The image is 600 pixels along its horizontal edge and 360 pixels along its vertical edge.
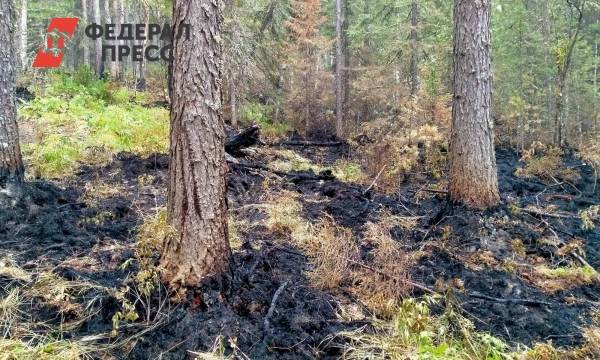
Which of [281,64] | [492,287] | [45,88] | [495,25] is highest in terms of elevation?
[495,25]

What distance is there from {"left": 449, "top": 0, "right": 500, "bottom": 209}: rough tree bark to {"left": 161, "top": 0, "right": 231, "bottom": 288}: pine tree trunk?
10.9ft

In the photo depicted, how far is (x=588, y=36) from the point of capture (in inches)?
838

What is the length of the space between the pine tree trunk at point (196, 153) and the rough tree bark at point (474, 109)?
3337mm

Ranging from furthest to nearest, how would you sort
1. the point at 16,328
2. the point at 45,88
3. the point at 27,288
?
the point at 45,88
the point at 27,288
the point at 16,328

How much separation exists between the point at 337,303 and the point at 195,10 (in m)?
2.27

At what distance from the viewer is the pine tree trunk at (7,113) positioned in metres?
4.65

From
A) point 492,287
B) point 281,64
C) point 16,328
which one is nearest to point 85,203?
point 16,328

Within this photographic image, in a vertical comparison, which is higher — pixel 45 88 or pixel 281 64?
pixel 281 64

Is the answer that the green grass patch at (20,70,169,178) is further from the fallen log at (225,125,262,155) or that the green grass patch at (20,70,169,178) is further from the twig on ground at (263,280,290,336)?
the twig on ground at (263,280,290,336)

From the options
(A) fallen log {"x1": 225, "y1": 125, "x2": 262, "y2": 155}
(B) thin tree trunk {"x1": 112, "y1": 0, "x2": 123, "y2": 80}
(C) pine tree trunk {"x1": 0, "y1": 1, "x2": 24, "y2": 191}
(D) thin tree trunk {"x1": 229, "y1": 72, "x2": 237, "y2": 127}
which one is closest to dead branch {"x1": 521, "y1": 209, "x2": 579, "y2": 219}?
(A) fallen log {"x1": 225, "y1": 125, "x2": 262, "y2": 155}

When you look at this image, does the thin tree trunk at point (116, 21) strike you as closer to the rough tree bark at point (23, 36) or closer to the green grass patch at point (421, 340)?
the rough tree bark at point (23, 36)

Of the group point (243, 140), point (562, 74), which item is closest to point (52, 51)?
point (243, 140)

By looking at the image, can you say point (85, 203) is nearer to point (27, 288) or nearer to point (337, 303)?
point (27, 288)

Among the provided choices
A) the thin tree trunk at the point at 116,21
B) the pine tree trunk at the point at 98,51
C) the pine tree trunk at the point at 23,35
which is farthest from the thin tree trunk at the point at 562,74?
the pine tree trunk at the point at 23,35
